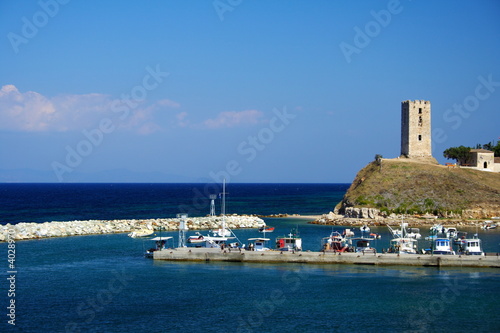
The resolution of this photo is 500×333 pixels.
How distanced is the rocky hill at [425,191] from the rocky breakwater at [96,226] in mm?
22481

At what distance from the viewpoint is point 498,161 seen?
122m

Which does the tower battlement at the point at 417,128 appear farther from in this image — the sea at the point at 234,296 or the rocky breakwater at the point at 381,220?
the sea at the point at 234,296

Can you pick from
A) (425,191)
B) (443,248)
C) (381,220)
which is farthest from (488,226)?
(443,248)

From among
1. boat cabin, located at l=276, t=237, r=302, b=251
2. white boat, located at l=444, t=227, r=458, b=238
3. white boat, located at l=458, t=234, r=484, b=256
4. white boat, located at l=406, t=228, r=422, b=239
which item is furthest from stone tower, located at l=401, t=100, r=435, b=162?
boat cabin, located at l=276, t=237, r=302, b=251

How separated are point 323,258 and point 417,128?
235ft

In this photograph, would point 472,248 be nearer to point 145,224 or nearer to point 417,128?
point 145,224

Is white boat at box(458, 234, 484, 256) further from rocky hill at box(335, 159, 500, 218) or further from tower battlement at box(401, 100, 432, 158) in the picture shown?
tower battlement at box(401, 100, 432, 158)

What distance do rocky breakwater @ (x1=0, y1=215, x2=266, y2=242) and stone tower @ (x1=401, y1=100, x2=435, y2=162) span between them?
41.6 m

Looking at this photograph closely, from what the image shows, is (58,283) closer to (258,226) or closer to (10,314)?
(10,314)

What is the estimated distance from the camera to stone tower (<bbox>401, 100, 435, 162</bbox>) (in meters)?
117

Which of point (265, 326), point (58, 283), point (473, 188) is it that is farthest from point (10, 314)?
point (473, 188)

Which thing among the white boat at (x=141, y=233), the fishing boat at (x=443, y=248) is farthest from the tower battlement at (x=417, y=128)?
the fishing boat at (x=443, y=248)

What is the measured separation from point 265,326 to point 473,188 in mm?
80275

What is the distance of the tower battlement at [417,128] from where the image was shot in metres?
117
